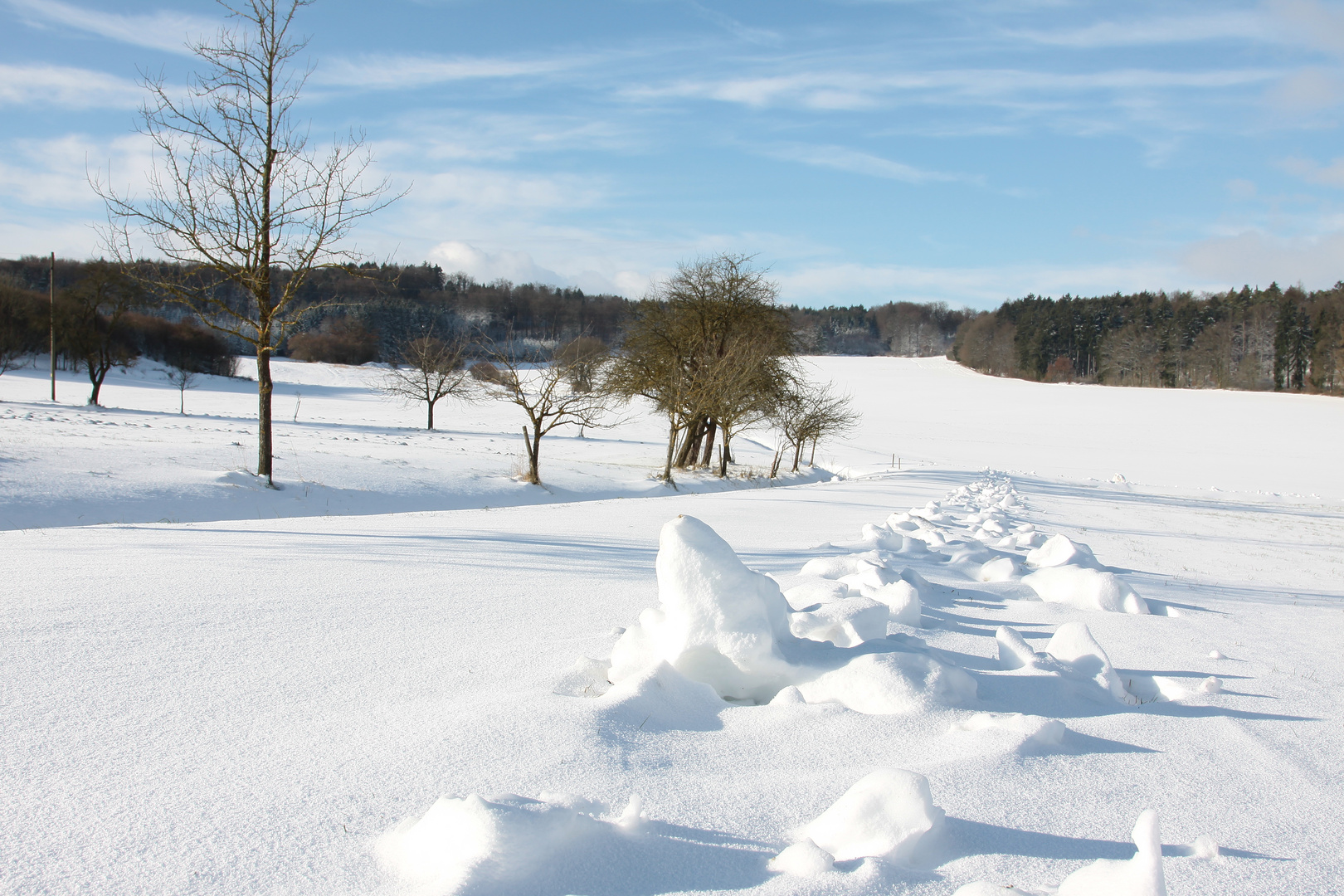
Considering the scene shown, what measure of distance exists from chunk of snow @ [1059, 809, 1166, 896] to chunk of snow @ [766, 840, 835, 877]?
45 cm

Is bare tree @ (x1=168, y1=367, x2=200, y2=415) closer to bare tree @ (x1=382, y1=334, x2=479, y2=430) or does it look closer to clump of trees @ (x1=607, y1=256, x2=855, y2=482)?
bare tree @ (x1=382, y1=334, x2=479, y2=430)

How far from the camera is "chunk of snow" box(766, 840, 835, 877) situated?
155 centimetres

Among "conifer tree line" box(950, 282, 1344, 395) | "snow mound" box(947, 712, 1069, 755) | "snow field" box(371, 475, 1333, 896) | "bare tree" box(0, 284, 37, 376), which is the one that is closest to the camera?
"snow field" box(371, 475, 1333, 896)

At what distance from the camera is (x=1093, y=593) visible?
15.9ft

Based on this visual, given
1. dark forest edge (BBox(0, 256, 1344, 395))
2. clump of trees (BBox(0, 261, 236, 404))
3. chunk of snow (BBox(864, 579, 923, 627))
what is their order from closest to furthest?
1. chunk of snow (BBox(864, 579, 923, 627))
2. clump of trees (BBox(0, 261, 236, 404))
3. dark forest edge (BBox(0, 256, 1344, 395))

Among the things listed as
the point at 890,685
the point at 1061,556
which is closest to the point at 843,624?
the point at 890,685

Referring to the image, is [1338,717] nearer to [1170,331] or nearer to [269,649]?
[269,649]

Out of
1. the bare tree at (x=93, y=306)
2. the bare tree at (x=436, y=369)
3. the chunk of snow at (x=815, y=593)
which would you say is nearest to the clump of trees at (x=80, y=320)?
the bare tree at (x=93, y=306)

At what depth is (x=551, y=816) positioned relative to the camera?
1567 millimetres

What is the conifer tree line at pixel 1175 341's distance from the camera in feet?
233

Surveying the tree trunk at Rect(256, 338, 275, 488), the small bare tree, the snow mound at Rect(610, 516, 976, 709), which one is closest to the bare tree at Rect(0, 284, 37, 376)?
the tree trunk at Rect(256, 338, 275, 488)

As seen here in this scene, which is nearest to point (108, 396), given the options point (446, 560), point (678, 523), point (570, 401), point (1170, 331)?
point (570, 401)

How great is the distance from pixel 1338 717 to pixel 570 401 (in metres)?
19.6

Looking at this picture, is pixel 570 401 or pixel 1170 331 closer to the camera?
pixel 570 401
